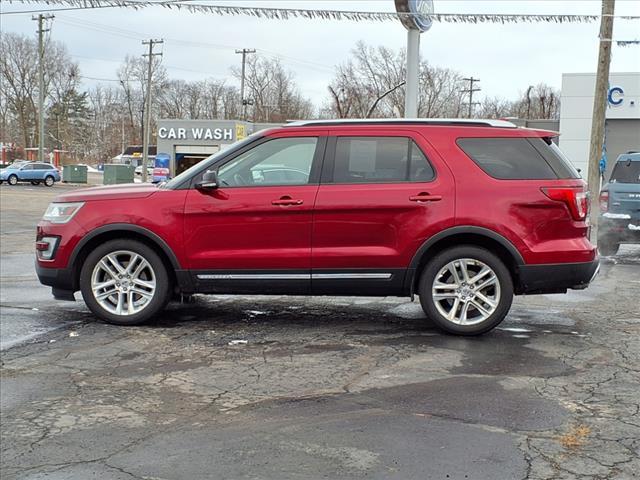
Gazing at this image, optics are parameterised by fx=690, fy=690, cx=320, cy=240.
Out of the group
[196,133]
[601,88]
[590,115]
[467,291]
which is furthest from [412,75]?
[196,133]

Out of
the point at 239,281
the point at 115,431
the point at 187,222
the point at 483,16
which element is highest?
the point at 483,16

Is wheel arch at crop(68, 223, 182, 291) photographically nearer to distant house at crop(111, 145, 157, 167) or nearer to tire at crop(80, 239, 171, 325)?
tire at crop(80, 239, 171, 325)

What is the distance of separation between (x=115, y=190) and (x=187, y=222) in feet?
2.89

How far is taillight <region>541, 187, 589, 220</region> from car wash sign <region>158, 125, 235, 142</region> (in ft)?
130

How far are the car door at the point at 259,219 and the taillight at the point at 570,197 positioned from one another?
78.7 inches

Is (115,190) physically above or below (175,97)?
below

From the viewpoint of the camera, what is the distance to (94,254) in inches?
247

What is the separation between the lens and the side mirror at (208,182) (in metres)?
6.02

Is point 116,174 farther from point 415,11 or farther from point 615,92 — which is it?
point 415,11

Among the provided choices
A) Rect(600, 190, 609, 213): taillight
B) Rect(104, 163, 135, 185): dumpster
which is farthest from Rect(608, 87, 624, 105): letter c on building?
Rect(104, 163, 135, 185): dumpster

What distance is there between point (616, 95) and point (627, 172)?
18.1 meters

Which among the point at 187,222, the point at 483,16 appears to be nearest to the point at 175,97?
the point at 483,16

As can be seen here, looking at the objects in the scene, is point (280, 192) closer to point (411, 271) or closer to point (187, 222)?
point (187, 222)

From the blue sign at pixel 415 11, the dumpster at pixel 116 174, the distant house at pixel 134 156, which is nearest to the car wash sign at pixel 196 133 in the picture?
the dumpster at pixel 116 174
